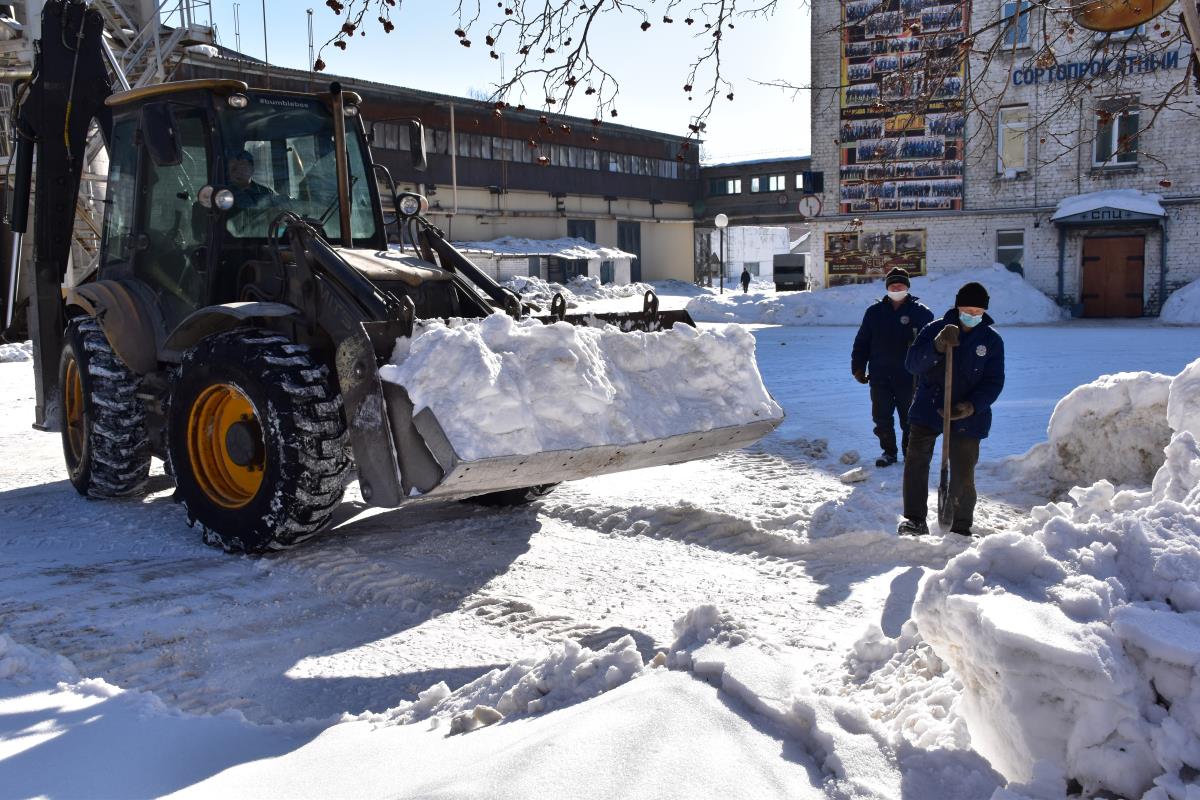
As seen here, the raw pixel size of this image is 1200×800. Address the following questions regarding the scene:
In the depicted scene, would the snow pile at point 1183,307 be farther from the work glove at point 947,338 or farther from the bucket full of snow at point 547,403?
the bucket full of snow at point 547,403

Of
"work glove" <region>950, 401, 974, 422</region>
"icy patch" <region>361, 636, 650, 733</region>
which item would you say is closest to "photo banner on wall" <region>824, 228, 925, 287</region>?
"work glove" <region>950, 401, 974, 422</region>

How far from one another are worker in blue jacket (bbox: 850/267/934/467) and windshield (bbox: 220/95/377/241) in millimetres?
3869

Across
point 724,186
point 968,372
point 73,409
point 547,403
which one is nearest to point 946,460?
point 968,372

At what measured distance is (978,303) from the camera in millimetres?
5930

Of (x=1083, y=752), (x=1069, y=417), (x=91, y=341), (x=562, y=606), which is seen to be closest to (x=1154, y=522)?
(x=1083, y=752)

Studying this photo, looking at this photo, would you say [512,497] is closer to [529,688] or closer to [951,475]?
[951,475]

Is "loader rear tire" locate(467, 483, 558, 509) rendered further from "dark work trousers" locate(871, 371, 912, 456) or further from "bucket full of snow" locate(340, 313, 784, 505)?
"dark work trousers" locate(871, 371, 912, 456)

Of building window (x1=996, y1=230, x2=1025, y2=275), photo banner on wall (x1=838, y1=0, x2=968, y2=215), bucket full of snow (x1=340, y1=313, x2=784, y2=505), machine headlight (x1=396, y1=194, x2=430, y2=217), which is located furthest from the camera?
building window (x1=996, y1=230, x2=1025, y2=275)

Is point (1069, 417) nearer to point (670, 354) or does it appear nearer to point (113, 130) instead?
point (670, 354)

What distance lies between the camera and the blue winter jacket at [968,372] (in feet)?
19.4

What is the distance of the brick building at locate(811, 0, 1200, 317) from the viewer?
77.7 feet

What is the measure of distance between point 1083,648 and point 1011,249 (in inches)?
1007

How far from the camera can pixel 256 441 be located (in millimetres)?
5602

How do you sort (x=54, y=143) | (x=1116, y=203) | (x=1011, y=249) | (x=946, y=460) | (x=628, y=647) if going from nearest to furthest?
(x=628, y=647), (x=946, y=460), (x=54, y=143), (x=1116, y=203), (x=1011, y=249)
